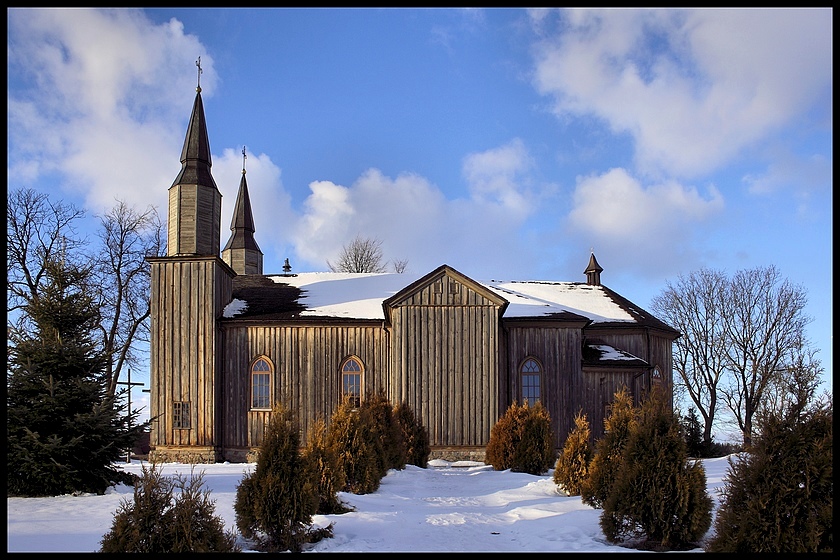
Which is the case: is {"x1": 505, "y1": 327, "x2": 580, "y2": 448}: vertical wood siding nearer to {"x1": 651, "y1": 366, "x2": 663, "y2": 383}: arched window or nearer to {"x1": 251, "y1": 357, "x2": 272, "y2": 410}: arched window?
{"x1": 651, "y1": 366, "x2": 663, "y2": 383}: arched window

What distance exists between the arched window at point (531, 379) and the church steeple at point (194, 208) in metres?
12.0

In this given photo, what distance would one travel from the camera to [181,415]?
25.5 meters

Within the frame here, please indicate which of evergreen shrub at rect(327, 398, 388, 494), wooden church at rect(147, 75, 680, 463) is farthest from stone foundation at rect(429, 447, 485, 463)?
evergreen shrub at rect(327, 398, 388, 494)

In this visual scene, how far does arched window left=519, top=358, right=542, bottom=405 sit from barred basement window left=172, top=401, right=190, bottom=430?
11.9m

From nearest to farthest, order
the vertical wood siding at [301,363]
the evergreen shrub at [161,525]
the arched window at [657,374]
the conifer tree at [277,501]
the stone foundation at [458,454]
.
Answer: the evergreen shrub at [161,525]
the conifer tree at [277,501]
the stone foundation at [458,454]
the vertical wood siding at [301,363]
the arched window at [657,374]

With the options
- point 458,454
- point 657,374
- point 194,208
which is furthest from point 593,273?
point 194,208

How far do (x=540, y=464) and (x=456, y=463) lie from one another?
16.6 ft

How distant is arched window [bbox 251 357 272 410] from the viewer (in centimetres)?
2602

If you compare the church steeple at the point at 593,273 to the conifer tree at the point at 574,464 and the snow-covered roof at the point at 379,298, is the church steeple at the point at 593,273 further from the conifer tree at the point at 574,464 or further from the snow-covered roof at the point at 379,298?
the conifer tree at the point at 574,464

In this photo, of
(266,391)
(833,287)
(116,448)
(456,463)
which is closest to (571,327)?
(456,463)

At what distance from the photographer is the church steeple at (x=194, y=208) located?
26172 millimetres

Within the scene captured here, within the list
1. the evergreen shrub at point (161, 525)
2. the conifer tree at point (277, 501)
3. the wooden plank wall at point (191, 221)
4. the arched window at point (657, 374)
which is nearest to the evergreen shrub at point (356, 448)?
the conifer tree at point (277, 501)

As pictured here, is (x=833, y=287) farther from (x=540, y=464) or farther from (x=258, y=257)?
(x=258, y=257)

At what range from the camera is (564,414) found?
26.1m
